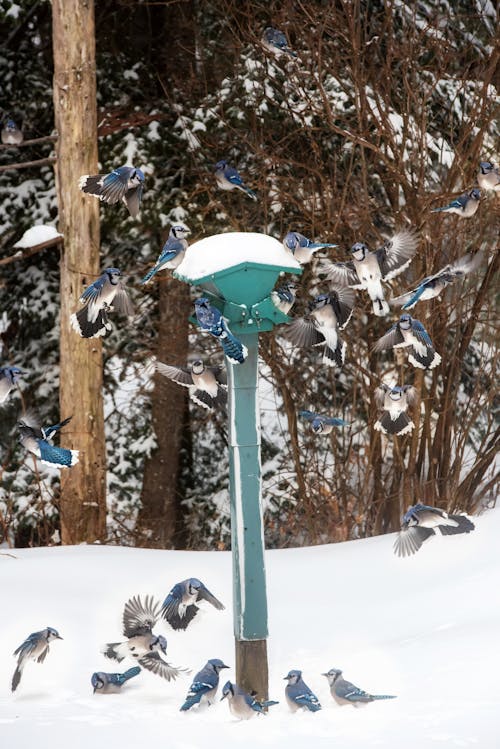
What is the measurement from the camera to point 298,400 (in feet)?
25.6

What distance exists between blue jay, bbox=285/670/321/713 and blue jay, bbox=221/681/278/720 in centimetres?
7

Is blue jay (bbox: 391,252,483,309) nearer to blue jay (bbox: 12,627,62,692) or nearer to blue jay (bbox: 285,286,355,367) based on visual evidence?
blue jay (bbox: 285,286,355,367)

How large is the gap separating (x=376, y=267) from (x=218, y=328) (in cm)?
133

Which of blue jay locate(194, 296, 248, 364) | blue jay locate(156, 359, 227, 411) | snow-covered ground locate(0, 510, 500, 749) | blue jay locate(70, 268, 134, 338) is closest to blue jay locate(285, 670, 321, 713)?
snow-covered ground locate(0, 510, 500, 749)

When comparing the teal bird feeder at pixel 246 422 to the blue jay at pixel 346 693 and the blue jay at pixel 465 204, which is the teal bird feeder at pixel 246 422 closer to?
the blue jay at pixel 346 693

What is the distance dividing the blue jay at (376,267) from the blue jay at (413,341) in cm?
21

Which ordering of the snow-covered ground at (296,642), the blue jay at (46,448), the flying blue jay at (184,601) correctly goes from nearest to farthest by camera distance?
the snow-covered ground at (296,642)
the flying blue jay at (184,601)
the blue jay at (46,448)

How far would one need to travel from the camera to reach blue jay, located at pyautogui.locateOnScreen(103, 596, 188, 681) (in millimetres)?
4250

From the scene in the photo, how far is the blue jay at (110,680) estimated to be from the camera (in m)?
4.21

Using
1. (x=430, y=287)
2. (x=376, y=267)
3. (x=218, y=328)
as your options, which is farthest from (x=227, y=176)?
(x=218, y=328)

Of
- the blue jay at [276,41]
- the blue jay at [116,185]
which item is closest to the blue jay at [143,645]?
the blue jay at [116,185]

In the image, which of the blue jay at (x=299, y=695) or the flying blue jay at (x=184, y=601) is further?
the flying blue jay at (x=184, y=601)

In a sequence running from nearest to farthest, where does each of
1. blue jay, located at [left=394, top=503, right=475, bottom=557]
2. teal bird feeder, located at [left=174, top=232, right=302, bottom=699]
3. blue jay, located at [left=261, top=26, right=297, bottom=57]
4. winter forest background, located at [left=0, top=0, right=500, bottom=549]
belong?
teal bird feeder, located at [left=174, top=232, right=302, bottom=699] < blue jay, located at [left=394, top=503, right=475, bottom=557] < blue jay, located at [left=261, top=26, right=297, bottom=57] < winter forest background, located at [left=0, top=0, right=500, bottom=549]

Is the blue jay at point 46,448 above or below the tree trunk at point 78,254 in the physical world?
below
